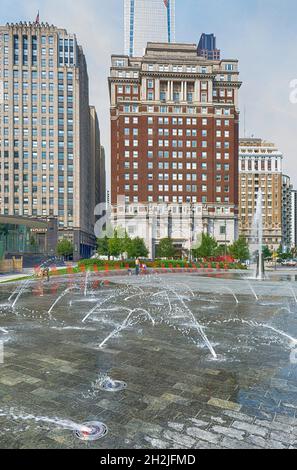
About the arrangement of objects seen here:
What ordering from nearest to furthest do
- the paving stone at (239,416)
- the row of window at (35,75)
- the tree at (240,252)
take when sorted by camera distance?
the paving stone at (239,416), the tree at (240,252), the row of window at (35,75)

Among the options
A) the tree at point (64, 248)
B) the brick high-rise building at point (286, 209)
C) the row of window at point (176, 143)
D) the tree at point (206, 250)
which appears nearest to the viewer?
the tree at point (206, 250)

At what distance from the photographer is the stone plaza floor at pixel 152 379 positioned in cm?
397

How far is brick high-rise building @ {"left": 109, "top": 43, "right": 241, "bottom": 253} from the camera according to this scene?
8038cm

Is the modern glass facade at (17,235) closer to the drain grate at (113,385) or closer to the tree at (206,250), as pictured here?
the tree at (206,250)

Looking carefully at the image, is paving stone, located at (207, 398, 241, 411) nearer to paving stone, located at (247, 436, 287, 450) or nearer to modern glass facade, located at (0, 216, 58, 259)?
paving stone, located at (247, 436, 287, 450)

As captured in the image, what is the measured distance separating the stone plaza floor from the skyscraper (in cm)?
18908

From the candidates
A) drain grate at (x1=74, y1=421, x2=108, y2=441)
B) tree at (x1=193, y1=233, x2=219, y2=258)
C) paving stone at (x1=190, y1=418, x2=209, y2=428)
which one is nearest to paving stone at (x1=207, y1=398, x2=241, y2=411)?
paving stone at (x1=190, y1=418, x2=209, y2=428)

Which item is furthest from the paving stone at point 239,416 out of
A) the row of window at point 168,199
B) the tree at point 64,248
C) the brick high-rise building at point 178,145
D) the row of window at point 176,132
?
the row of window at point 176,132

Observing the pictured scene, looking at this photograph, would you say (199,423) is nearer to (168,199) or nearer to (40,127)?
(168,199)

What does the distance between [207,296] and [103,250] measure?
41.8 m

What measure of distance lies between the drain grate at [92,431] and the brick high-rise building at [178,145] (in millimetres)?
74246

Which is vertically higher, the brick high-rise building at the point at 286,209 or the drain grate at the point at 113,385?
the brick high-rise building at the point at 286,209

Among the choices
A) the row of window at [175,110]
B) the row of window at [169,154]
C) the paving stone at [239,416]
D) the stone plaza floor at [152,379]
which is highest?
the row of window at [175,110]

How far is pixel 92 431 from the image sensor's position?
13.2ft
